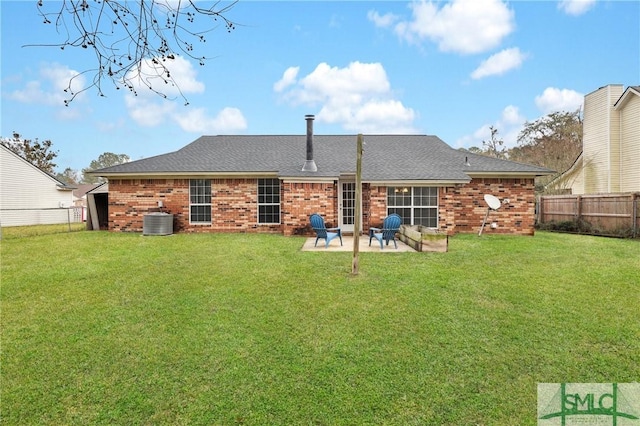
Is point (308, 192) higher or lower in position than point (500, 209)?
higher

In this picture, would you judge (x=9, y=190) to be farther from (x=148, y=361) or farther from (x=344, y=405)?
(x=344, y=405)

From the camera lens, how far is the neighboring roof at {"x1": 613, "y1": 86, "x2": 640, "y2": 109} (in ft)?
50.8

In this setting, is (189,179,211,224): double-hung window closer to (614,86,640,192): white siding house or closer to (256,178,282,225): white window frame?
(256,178,282,225): white window frame

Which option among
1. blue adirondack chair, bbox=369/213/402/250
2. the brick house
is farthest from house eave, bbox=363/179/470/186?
blue adirondack chair, bbox=369/213/402/250

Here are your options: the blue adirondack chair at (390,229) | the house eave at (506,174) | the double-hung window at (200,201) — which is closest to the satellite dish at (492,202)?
the house eave at (506,174)

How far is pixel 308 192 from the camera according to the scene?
12.4 meters

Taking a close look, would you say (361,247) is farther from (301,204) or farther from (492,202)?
(492,202)

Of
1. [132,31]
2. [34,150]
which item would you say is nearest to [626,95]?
[132,31]

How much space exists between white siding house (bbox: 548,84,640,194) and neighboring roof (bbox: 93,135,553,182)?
7030mm

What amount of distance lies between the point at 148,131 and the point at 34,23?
25.9 feet

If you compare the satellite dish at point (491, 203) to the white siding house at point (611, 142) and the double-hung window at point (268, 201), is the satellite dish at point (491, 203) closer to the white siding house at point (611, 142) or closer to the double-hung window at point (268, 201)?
the double-hung window at point (268, 201)

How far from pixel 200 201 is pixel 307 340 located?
1041 centimetres

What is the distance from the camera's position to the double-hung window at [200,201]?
1326cm

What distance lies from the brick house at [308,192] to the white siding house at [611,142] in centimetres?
714
